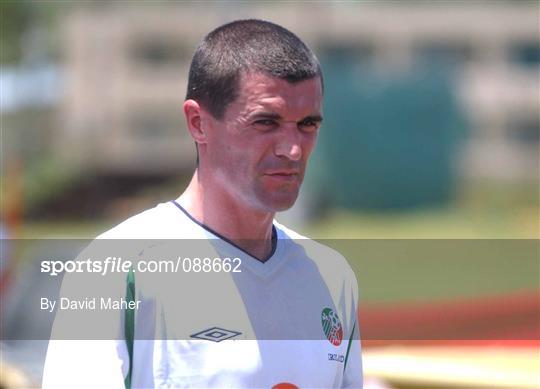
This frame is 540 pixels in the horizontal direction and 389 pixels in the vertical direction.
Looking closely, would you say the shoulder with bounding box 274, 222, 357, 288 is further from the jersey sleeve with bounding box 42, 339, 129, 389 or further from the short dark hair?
the jersey sleeve with bounding box 42, 339, 129, 389

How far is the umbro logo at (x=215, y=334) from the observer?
2627 millimetres

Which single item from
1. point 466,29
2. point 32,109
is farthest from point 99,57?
point 466,29

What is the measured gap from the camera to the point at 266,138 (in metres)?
2.65

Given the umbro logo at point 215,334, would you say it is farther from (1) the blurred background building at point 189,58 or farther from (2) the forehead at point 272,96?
(1) the blurred background building at point 189,58

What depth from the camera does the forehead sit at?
8.57 ft

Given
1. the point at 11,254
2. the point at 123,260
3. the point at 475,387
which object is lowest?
the point at 123,260

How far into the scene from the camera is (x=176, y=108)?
6375 cm

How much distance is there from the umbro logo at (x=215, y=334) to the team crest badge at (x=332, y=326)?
0.23m

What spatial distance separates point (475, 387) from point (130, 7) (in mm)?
60858

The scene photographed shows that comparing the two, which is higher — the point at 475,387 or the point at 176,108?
the point at 176,108

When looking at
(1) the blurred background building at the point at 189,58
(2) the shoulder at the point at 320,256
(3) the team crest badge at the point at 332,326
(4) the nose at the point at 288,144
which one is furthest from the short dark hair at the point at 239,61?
(1) the blurred background building at the point at 189,58

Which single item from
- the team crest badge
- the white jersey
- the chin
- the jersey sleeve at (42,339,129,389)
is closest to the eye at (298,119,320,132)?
the chin

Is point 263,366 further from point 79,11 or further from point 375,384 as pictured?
point 79,11

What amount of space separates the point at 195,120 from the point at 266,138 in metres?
0.18
